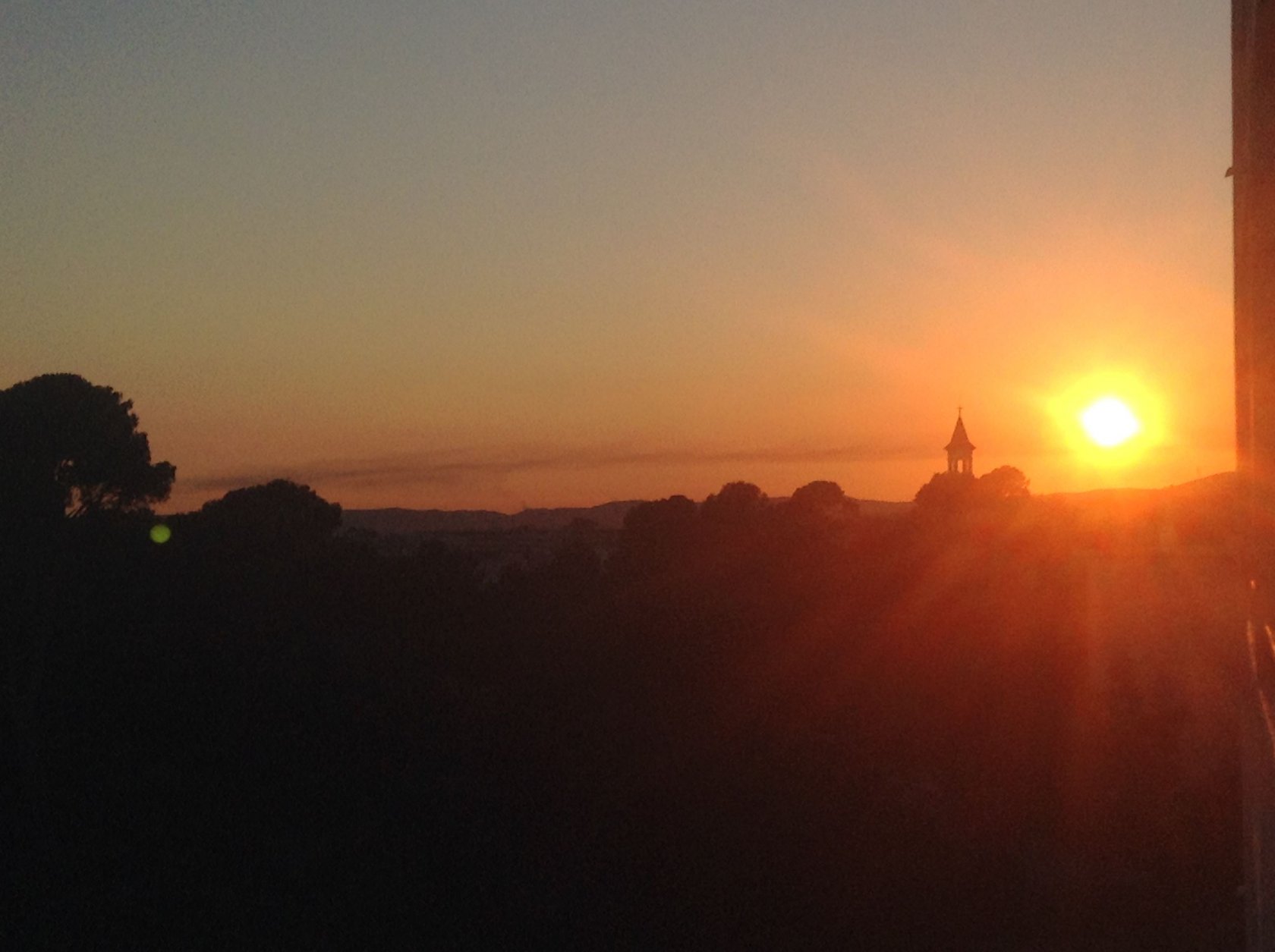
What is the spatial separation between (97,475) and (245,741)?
5.76m

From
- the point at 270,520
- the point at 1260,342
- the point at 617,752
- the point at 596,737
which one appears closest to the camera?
the point at 1260,342

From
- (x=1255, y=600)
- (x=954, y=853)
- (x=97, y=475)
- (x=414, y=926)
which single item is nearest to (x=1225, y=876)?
(x=954, y=853)

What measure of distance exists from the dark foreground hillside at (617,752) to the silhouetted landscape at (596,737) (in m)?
0.05

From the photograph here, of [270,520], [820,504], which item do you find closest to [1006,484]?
[820,504]

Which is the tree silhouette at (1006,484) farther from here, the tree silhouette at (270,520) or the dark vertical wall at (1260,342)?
the dark vertical wall at (1260,342)

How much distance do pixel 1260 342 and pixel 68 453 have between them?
18.5m

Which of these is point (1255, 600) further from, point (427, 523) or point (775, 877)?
point (427, 523)

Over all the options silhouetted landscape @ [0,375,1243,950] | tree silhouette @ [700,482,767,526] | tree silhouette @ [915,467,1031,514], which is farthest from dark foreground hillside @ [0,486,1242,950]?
tree silhouette @ [915,467,1031,514]

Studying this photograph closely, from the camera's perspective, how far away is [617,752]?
1566 centimetres

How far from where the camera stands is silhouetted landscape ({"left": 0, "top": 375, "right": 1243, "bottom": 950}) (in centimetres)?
1309

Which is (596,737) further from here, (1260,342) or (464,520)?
(464,520)

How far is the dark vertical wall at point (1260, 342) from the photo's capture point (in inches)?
82.9

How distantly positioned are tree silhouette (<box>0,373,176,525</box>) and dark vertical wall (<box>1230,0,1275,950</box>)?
1729cm

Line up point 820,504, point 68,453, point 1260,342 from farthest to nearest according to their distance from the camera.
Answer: point 820,504 < point 68,453 < point 1260,342
